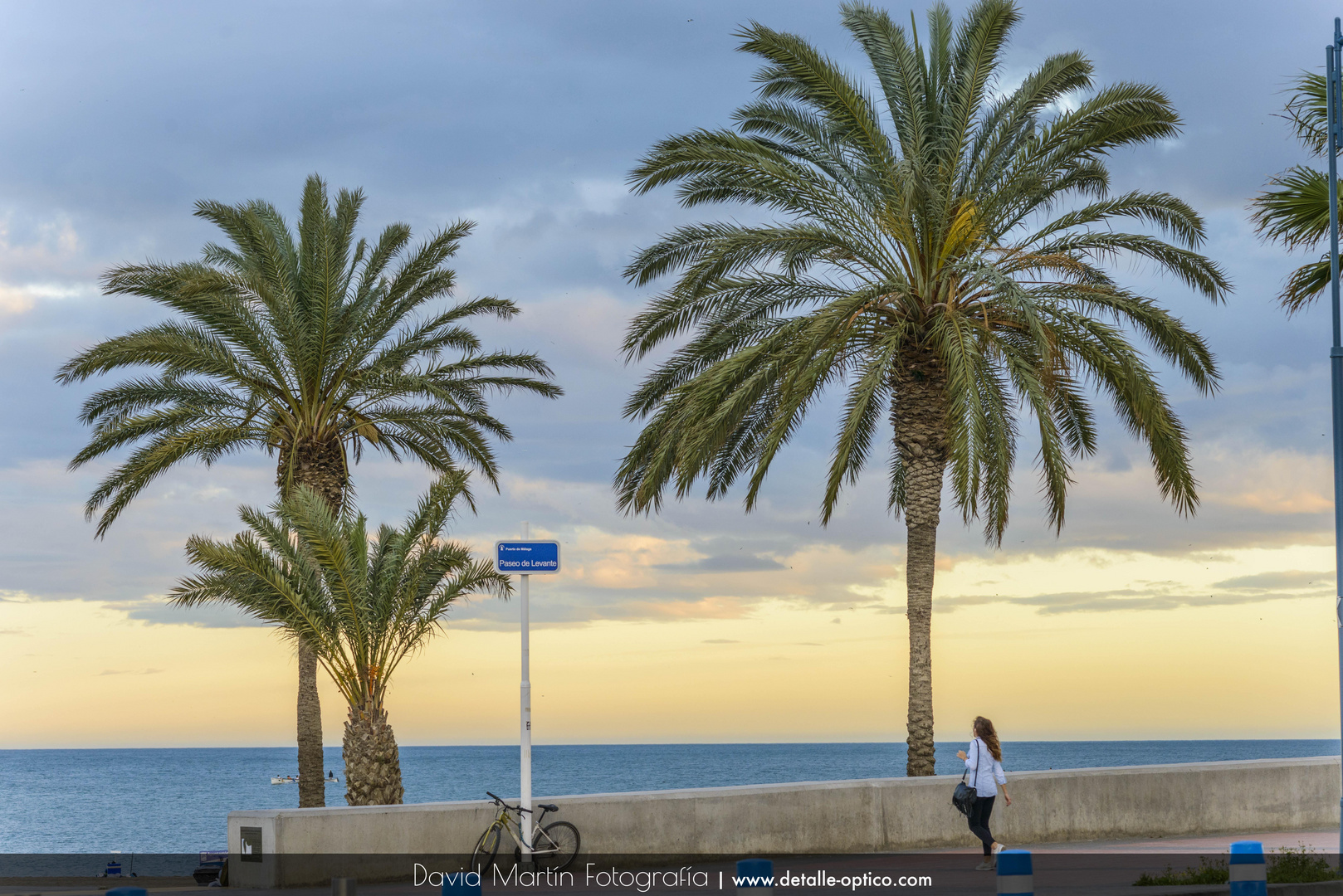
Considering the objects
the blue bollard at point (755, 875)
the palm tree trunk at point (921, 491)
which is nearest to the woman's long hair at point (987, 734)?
the palm tree trunk at point (921, 491)

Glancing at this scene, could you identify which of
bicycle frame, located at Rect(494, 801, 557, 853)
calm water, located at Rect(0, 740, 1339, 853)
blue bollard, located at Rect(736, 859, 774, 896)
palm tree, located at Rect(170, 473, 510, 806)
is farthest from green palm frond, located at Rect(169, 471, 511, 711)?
calm water, located at Rect(0, 740, 1339, 853)

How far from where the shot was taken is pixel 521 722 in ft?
43.2

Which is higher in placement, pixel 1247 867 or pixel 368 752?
pixel 1247 867

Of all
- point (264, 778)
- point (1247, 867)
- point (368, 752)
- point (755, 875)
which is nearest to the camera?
point (755, 875)

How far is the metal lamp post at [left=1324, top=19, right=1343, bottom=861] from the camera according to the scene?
41.5ft

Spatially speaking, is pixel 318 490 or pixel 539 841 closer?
pixel 539 841

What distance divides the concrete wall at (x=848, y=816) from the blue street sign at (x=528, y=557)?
240 centimetres

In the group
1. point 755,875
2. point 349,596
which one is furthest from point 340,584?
point 755,875

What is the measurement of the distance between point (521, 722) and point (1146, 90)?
11255 mm

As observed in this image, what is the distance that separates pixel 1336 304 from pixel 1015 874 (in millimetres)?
8407

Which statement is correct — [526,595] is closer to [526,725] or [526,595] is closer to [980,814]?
[526,725]

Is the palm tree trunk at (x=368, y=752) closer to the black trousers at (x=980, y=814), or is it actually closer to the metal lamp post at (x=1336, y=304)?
Result: the black trousers at (x=980, y=814)

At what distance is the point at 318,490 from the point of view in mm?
22312

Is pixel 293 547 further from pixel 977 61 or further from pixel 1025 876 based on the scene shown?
pixel 1025 876
